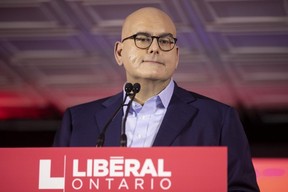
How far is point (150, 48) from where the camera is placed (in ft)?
7.63

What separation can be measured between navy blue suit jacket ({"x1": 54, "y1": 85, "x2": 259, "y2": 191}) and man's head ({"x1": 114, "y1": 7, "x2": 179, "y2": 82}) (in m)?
0.12

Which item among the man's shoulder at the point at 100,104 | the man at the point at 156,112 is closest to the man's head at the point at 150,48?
the man at the point at 156,112

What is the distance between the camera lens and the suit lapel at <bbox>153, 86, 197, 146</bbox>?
2.26 metres

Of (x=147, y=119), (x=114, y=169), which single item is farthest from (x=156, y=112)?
(x=114, y=169)

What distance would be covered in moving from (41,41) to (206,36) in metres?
0.89

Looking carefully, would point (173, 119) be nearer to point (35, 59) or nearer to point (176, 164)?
point (176, 164)

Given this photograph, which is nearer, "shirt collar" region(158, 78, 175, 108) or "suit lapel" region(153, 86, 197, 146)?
"suit lapel" region(153, 86, 197, 146)

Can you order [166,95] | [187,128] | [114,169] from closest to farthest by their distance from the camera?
[114,169], [187,128], [166,95]

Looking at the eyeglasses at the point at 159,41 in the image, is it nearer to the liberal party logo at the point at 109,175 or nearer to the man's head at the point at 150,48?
the man's head at the point at 150,48

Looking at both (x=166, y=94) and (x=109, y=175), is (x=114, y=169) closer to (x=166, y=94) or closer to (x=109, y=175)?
(x=109, y=175)

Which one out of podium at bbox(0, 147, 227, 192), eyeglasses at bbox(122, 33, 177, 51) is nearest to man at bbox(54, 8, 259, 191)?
eyeglasses at bbox(122, 33, 177, 51)

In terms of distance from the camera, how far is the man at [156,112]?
7.44 feet

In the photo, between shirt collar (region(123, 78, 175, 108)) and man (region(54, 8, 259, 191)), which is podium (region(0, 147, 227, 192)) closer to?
man (region(54, 8, 259, 191))

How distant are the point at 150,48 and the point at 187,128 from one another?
290 millimetres
